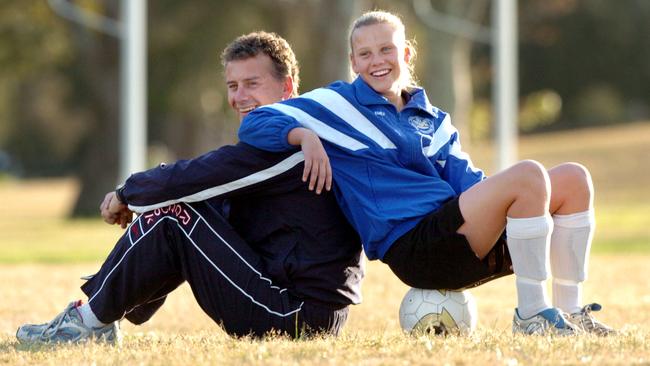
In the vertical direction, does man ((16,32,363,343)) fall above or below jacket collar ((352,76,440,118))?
below

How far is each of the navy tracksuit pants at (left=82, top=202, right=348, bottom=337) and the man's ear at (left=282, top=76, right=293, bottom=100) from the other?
34.7 inches

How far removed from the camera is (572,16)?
52.7 meters

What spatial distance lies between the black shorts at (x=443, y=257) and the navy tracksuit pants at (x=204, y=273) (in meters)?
0.47

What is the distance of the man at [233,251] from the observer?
5.86 meters

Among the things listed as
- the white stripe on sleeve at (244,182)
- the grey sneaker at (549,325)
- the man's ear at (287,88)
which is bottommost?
the grey sneaker at (549,325)

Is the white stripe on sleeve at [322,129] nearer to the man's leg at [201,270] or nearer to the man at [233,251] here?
the man at [233,251]

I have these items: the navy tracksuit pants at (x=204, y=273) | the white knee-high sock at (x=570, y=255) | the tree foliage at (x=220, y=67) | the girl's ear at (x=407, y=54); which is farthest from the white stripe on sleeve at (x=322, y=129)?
the tree foliage at (x=220, y=67)

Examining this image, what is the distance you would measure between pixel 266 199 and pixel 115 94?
26625mm

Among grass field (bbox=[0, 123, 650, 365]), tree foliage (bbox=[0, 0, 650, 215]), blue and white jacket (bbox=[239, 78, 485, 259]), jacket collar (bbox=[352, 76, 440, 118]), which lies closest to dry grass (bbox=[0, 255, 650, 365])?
grass field (bbox=[0, 123, 650, 365])

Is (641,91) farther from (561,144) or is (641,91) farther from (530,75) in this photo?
(561,144)

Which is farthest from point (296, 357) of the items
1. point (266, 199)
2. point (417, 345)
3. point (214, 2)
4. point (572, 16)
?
point (572, 16)

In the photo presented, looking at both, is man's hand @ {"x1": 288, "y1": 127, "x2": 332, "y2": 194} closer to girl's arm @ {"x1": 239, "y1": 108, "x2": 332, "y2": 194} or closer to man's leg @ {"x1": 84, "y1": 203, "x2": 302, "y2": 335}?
girl's arm @ {"x1": 239, "y1": 108, "x2": 332, "y2": 194}

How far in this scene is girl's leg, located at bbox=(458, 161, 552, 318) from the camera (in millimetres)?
5750

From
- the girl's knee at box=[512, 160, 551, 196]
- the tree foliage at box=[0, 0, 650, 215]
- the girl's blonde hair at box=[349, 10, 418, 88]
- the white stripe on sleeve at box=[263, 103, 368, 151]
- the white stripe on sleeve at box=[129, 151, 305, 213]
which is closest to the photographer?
the girl's knee at box=[512, 160, 551, 196]
